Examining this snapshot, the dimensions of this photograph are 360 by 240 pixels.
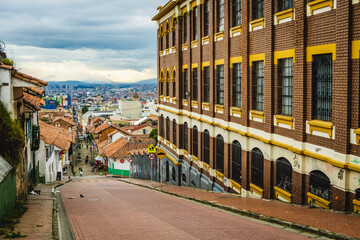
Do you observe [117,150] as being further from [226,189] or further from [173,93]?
[226,189]

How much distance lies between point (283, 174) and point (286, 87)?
123 inches

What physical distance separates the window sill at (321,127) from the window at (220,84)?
25.5ft

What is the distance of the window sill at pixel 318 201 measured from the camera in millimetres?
12159

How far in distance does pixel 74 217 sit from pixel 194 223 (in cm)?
458

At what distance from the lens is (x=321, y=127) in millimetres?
12188

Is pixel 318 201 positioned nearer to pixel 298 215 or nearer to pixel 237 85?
pixel 298 215

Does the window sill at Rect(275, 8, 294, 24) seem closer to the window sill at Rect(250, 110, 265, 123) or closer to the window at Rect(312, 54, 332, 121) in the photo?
the window at Rect(312, 54, 332, 121)

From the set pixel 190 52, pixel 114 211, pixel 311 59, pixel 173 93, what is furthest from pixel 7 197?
pixel 173 93

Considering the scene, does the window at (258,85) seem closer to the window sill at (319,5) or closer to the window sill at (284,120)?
the window sill at (284,120)

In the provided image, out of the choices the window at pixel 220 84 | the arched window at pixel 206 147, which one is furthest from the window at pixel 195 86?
the window at pixel 220 84

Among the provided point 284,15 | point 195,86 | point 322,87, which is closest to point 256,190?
point 322,87

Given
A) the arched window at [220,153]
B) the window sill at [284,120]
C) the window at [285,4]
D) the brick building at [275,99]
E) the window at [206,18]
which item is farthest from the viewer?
the window at [206,18]

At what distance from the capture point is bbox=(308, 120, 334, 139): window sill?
11788 millimetres

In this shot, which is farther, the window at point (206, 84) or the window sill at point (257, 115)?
the window at point (206, 84)
